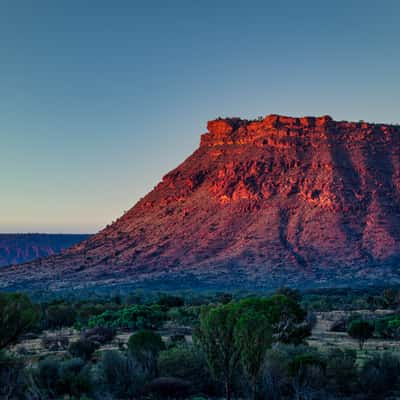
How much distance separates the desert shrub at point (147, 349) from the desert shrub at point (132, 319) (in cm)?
1669

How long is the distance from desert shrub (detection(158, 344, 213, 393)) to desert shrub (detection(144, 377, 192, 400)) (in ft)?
2.87

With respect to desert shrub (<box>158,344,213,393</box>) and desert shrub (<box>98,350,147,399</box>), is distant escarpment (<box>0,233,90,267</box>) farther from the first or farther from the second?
desert shrub (<box>98,350,147,399</box>)

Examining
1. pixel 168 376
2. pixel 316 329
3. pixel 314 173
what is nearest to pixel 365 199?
pixel 314 173

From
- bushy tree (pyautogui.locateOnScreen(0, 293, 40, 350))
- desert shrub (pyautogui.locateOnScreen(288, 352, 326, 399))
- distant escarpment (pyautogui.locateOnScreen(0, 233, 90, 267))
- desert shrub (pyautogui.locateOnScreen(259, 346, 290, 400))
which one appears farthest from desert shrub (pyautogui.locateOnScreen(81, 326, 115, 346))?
distant escarpment (pyautogui.locateOnScreen(0, 233, 90, 267))

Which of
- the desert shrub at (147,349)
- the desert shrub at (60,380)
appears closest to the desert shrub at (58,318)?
the desert shrub at (147,349)

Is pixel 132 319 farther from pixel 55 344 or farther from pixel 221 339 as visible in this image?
pixel 221 339

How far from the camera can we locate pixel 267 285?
3462 inches

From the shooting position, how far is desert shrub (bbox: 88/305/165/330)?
141ft

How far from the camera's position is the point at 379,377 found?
74.8 ft

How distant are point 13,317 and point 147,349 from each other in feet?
29.1

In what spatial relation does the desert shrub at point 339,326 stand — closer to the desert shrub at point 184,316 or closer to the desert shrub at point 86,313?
the desert shrub at point 184,316

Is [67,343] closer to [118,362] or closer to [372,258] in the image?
[118,362]

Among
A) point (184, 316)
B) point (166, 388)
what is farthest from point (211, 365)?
point (184, 316)

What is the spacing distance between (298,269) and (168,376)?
72373mm
